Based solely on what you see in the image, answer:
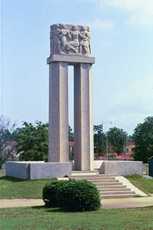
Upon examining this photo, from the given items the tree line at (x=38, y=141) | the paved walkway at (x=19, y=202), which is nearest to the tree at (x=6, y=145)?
the tree line at (x=38, y=141)

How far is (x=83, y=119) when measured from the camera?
30.7 metres

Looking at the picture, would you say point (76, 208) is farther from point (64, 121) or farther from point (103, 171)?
point (64, 121)

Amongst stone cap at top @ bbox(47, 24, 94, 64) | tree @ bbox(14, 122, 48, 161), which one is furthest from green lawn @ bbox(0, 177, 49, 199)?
tree @ bbox(14, 122, 48, 161)

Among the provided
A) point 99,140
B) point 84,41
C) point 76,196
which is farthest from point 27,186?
point 99,140

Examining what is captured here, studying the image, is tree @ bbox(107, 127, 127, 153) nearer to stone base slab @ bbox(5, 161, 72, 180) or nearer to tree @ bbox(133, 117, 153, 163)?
tree @ bbox(133, 117, 153, 163)

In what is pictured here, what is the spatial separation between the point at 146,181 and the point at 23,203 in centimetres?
820

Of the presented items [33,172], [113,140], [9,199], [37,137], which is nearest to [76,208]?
[9,199]

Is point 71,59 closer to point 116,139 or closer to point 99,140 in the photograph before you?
point 99,140

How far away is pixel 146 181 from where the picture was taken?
2706cm

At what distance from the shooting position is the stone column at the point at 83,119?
3069 cm

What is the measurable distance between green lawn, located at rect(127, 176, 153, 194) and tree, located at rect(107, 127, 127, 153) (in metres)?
72.4

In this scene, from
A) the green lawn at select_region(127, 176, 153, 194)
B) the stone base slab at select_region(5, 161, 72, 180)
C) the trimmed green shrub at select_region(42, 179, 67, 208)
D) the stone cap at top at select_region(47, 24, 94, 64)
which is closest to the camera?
the trimmed green shrub at select_region(42, 179, 67, 208)

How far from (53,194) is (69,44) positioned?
1377cm

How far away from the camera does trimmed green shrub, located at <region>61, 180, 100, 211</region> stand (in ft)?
55.4
